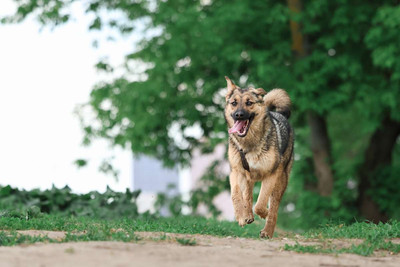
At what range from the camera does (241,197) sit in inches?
397

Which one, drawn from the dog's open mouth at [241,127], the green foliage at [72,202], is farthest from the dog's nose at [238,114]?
the green foliage at [72,202]

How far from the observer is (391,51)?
745 inches

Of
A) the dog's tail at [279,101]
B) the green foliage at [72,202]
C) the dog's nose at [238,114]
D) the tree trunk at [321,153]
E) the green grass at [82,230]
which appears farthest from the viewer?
the tree trunk at [321,153]

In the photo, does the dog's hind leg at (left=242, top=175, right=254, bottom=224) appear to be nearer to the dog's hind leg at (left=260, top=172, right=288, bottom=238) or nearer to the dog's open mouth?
the dog's hind leg at (left=260, top=172, right=288, bottom=238)

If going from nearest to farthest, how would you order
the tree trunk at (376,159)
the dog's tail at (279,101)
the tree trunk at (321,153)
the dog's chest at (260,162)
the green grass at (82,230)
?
the green grass at (82,230) < the dog's chest at (260,162) < the dog's tail at (279,101) < the tree trunk at (321,153) < the tree trunk at (376,159)

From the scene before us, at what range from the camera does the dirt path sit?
704cm

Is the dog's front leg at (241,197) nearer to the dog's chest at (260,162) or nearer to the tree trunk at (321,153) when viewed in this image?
the dog's chest at (260,162)

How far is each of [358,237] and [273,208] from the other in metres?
1.38

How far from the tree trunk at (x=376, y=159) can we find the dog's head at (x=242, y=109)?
13.5 meters

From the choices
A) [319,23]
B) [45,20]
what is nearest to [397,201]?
[319,23]

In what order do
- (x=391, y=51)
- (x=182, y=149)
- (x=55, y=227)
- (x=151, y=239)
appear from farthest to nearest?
(x=182, y=149) < (x=391, y=51) < (x=55, y=227) < (x=151, y=239)

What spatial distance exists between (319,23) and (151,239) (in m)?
14.9

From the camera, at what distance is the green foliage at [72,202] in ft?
51.4

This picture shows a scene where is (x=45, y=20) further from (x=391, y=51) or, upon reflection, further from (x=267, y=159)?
(x=267, y=159)
